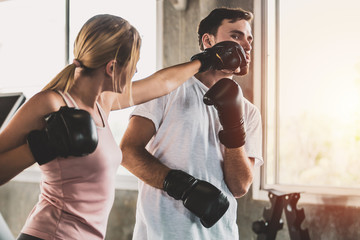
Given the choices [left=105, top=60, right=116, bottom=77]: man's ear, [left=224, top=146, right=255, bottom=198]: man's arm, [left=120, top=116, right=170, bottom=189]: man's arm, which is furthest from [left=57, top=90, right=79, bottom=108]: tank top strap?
[left=224, top=146, right=255, bottom=198]: man's arm

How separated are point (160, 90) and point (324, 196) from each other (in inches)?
70.1

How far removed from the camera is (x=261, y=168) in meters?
2.87

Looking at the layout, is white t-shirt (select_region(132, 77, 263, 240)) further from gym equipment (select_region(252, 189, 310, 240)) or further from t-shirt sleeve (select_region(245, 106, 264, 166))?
gym equipment (select_region(252, 189, 310, 240))

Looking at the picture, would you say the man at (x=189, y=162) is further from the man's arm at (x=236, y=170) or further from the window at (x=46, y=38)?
the window at (x=46, y=38)

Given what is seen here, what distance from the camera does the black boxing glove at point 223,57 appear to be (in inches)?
64.7

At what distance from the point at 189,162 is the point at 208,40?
0.73 metres

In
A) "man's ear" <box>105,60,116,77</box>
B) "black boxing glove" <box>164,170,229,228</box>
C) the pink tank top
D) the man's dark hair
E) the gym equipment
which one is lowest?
the gym equipment

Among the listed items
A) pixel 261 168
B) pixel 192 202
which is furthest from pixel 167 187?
pixel 261 168

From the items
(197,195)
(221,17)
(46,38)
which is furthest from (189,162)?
(46,38)

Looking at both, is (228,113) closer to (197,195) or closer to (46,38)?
(197,195)

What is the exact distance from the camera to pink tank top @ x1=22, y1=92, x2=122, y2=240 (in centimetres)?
105

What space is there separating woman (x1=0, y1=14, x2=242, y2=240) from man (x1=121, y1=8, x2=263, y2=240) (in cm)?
29

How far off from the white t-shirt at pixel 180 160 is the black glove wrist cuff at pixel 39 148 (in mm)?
640

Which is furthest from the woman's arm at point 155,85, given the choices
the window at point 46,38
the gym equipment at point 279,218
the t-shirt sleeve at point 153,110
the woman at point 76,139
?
the window at point 46,38
